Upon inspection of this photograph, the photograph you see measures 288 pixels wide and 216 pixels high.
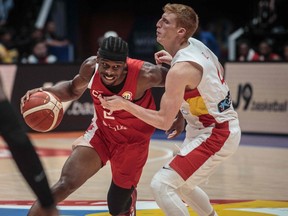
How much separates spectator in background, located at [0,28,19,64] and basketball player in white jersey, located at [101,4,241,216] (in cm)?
1138

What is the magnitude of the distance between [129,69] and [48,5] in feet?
52.3

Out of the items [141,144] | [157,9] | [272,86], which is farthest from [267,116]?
[157,9]

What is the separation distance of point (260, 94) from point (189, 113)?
28.0 ft

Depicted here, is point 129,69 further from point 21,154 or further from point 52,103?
point 21,154

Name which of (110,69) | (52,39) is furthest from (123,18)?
(110,69)

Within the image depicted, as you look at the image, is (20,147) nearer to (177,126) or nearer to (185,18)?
(185,18)

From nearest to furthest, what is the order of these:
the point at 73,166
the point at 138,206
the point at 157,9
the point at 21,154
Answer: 1. the point at 21,154
2. the point at 73,166
3. the point at 138,206
4. the point at 157,9

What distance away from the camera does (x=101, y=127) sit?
20.9 ft

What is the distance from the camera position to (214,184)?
29.7 ft

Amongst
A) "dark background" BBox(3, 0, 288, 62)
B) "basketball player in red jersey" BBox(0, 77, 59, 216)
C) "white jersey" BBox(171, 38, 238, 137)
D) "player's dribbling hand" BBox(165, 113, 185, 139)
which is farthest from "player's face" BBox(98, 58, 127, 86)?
"dark background" BBox(3, 0, 288, 62)

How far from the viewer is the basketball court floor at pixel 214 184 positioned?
7.27 m

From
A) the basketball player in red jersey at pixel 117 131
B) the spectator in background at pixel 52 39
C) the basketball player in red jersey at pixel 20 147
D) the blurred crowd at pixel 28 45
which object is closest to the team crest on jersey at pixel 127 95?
the basketball player in red jersey at pixel 117 131

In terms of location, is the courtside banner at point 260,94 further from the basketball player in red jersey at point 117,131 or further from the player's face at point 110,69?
the player's face at point 110,69

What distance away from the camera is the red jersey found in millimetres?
6098
